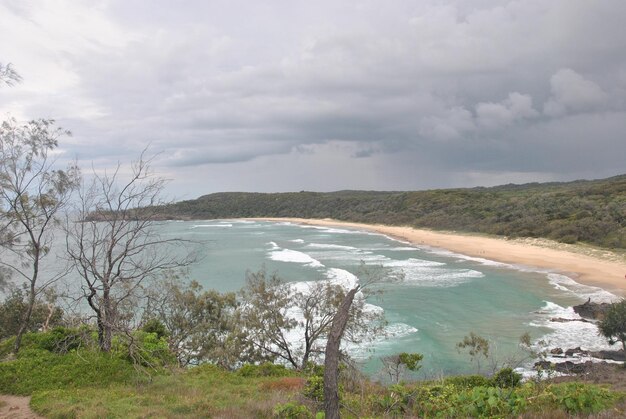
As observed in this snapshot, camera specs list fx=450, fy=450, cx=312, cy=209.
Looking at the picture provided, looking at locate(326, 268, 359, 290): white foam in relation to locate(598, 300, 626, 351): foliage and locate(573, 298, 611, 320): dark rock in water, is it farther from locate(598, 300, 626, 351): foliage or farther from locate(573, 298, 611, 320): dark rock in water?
locate(598, 300, 626, 351): foliage

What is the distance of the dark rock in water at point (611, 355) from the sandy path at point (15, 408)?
65.2ft

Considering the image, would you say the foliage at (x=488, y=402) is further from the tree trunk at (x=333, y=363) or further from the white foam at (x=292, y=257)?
the white foam at (x=292, y=257)

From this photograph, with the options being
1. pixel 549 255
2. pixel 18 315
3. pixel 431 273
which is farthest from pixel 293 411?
pixel 549 255

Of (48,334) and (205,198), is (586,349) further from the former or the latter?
(205,198)

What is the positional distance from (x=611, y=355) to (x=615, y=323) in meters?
1.61

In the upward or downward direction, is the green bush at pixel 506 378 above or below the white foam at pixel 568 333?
above

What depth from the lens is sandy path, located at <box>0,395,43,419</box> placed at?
368 inches

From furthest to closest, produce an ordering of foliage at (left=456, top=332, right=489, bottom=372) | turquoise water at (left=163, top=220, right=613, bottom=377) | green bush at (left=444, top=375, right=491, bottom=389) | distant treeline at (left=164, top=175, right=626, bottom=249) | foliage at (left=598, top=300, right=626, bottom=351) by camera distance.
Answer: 1. distant treeline at (left=164, top=175, right=626, bottom=249)
2. turquoise water at (left=163, top=220, right=613, bottom=377)
3. foliage at (left=598, top=300, right=626, bottom=351)
4. foliage at (left=456, top=332, right=489, bottom=372)
5. green bush at (left=444, top=375, right=491, bottom=389)

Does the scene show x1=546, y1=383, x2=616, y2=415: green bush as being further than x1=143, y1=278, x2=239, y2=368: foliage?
No

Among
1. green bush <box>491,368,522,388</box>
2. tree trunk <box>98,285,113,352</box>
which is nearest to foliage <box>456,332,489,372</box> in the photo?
green bush <box>491,368,522,388</box>

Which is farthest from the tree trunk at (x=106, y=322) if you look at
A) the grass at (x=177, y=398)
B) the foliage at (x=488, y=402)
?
the foliage at (x=488, y=402)

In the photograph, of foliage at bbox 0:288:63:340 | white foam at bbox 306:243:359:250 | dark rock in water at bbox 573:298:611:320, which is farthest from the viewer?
white foam at bbox 306:243:359:250

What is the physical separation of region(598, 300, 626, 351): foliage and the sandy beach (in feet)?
37.2

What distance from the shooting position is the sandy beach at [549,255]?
32.9 m
